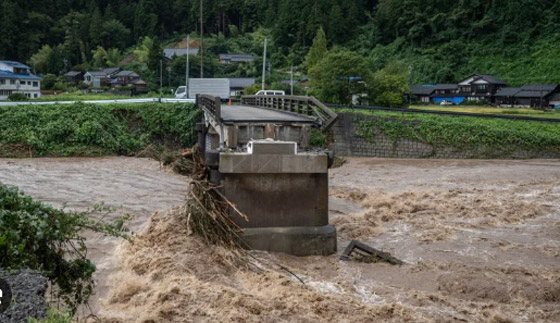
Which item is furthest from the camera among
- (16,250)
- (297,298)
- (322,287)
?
(322,287)

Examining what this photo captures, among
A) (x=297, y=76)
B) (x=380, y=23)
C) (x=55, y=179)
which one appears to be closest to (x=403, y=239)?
(x=55, y=179)

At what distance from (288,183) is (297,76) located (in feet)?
188

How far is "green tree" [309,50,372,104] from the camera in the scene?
39.9 meters

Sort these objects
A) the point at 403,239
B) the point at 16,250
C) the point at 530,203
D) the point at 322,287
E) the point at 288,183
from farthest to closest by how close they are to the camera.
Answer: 1. the point at 530,203
2. the point at 403,239
3. the point at 288,183
4. the point at 322,287
5. the point at 16,250

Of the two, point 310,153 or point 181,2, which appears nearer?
point 310,153

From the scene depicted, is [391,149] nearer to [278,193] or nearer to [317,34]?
[278,193]

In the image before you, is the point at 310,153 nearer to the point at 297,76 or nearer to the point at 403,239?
the point at 403,239

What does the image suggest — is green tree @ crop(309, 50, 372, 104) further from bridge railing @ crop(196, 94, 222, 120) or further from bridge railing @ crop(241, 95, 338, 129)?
bridge railing @ crop(196, 94, 222, 120)

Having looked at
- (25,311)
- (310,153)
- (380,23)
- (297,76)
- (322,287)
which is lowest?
(322,287)

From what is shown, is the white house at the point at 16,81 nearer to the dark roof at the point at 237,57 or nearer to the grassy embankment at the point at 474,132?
the dark roof at the point at 237,57

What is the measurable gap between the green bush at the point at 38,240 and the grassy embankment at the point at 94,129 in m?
24.7

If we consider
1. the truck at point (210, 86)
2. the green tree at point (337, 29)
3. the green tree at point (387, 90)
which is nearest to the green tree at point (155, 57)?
the green tree at point (337, 29)

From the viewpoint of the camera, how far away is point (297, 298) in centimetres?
905

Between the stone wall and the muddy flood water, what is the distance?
1023 cm
